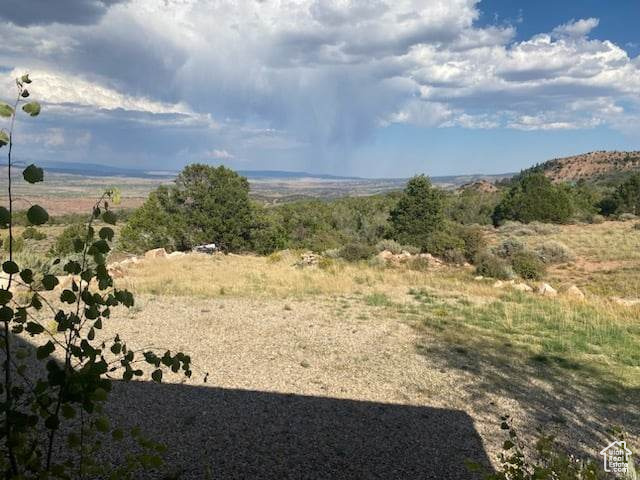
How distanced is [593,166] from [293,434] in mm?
112887

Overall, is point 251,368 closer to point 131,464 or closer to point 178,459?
point 178,459

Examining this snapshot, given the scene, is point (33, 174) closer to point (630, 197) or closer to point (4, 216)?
point (4, 216)

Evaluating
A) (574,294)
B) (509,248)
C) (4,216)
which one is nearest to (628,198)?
(509,248)

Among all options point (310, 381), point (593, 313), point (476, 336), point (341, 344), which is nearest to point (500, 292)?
point (593, 313)

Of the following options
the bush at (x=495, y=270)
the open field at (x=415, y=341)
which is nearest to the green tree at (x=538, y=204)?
the bush at (x=495, y=270)

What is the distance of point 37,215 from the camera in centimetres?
201

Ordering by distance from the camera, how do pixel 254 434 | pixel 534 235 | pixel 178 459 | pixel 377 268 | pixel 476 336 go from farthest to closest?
pixel 534 235, pixel 377 268, pixel 476 336, pixel 254 434, pixel 178 459

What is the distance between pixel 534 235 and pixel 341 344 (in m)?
31.2

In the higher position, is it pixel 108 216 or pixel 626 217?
pixel 108 216

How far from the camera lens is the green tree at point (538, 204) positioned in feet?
140

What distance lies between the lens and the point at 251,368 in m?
7.99

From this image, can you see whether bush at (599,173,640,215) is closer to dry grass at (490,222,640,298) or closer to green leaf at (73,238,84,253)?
dry grass at (490,222,640,298)

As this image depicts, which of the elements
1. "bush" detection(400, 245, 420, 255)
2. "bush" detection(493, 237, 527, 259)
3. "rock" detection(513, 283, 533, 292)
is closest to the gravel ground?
"rock" detection(513, 283, 533, 292)

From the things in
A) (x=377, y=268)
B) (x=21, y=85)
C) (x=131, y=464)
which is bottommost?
(x=377, y=268)
